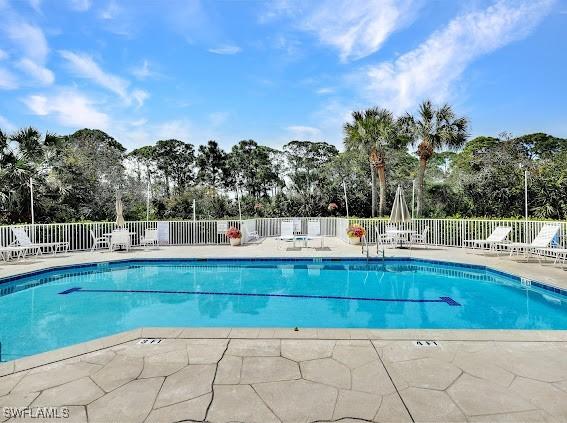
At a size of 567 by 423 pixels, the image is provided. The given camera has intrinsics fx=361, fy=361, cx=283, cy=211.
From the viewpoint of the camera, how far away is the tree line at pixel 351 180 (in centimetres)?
1291

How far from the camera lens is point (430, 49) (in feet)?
34.1

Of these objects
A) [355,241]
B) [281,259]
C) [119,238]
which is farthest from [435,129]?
[119,238]

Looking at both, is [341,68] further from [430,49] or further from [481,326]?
[481,326]

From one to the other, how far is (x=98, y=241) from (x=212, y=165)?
2349cm

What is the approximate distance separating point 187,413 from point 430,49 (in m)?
11.2

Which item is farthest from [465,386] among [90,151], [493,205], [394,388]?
[90,151]

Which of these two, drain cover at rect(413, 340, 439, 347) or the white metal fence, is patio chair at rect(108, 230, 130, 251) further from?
drain cover at rect(413, 340, 439, 347)

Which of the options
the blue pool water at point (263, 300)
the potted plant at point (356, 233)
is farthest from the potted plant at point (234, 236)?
the potted plant at point (356, 233)

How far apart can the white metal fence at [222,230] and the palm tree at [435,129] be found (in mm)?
4174

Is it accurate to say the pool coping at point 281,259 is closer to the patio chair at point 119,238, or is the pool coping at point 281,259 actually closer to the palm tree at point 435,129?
the patio chair at point 119,238

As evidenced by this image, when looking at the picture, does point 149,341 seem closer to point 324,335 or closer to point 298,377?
point 298,377

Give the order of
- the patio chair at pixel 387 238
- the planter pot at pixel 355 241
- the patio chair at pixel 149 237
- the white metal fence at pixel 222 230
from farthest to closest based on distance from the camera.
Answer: the planter pot at pixel 355 241 < the patio chair at pixel 149 237 < the patio chair at pixel 387 238 < the white metal fence at pixel 222 230

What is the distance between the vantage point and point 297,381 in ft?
8.64

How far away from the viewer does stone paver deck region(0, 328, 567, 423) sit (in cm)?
221
